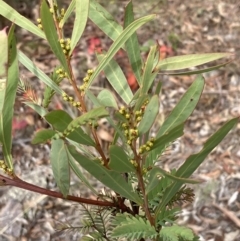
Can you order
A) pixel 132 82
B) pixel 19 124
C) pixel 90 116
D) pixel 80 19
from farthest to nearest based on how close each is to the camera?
pixel 132 82
pixel 19 124
pixel 80 19
pixel 90 116

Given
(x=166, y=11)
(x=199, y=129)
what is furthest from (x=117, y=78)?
(x=166, y=11)

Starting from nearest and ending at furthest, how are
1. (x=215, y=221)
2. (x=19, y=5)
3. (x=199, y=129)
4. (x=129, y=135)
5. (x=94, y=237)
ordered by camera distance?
(x=129, y=135)
(x=94, y=237)
(x=215, y=221)
(x=199, y=129)
(x=19, y=5)

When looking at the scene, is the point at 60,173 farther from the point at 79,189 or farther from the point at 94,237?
the point at 79,189

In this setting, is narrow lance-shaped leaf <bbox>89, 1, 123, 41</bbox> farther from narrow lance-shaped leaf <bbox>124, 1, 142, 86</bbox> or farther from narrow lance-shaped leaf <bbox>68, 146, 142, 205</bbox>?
narrow lance-shaped leaf <bbox>68, 146, 142, 205</bbox>

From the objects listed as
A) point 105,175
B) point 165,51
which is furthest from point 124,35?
point 165,51

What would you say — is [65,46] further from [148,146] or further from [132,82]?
[132,82]

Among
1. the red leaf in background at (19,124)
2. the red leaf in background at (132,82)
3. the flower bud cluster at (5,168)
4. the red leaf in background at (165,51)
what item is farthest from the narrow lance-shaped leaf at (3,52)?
the red leaf in background at (165,51)
